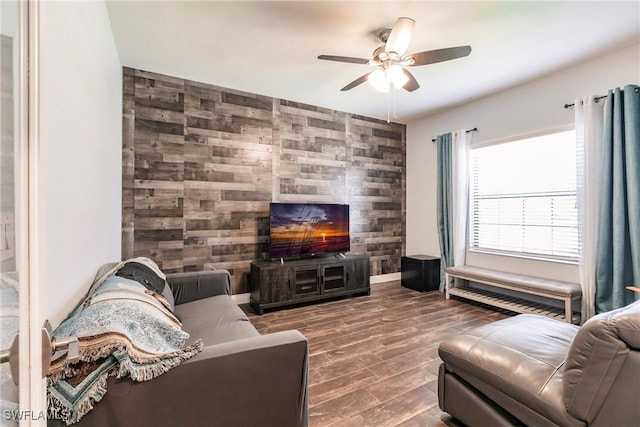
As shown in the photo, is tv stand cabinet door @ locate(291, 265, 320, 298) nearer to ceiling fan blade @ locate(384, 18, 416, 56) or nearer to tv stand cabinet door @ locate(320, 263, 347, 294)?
tv stand cabinet door @ locate(320, 263, 347, 294)

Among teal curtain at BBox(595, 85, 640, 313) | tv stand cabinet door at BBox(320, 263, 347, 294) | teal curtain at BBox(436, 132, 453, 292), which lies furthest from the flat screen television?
teal curtain at BBox(595, 85, 640, 313)

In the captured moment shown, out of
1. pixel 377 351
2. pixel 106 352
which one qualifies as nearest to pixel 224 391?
pixel 106 352

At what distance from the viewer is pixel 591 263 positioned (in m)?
3.03

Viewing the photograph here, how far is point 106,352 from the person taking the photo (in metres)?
1.05

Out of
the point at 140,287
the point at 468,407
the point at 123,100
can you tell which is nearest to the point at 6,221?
the point at 140,287

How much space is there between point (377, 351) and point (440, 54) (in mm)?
2515

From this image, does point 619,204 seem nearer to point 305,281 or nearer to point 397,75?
point 397,75

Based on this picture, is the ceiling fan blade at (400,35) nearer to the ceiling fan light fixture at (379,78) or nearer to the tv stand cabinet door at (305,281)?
the ceiling fan light fixture at (379,78)

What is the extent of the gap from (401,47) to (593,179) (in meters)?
2.51

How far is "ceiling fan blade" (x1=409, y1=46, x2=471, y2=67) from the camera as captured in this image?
2.20 metres

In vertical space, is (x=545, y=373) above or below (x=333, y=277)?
above

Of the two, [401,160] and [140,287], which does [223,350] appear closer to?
[140,287]

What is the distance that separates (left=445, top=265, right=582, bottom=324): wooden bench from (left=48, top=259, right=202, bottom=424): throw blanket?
3.53 meters

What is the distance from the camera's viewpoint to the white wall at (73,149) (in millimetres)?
1161
